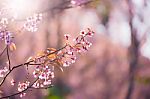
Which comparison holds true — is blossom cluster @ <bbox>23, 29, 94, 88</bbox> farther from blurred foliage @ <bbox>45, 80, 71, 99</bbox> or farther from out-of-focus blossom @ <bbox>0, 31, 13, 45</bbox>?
blurred foliage @ <bbox>45, 80, 71, 99</bbox>

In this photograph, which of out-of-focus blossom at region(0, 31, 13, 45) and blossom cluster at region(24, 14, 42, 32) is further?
blossom cluster at region(24, 14, 42, 32)

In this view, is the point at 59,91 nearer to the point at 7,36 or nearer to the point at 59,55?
the point at 59,55

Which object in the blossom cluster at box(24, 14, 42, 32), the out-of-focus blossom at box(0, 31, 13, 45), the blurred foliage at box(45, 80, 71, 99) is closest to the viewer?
the out-of-focus blossom at box(0, 31, 13, 45)

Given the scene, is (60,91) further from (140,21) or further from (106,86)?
(140,21)

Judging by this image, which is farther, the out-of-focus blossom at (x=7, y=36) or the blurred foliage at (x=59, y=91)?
the blurred foliage at (x=59, y=91)

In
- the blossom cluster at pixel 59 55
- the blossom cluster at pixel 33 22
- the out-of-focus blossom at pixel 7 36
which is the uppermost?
the blossom cluster at pixel 33 22

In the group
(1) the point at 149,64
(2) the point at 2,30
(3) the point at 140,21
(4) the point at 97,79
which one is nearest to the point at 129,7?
(3) the point at 140,21

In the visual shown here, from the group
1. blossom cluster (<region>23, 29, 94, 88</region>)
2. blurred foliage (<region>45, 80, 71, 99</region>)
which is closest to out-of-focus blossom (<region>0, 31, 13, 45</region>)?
blossom cluster (<region>23, 29, 94, 88</region>)

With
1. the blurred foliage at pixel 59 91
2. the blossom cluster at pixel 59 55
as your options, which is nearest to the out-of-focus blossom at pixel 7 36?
the blossom cluster at pixel 59 55

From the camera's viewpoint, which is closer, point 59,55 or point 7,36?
point 7,36

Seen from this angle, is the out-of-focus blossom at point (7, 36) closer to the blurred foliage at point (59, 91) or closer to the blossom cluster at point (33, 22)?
the blossom cluster at point (33, 22)

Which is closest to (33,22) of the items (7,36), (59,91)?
(7,36)
